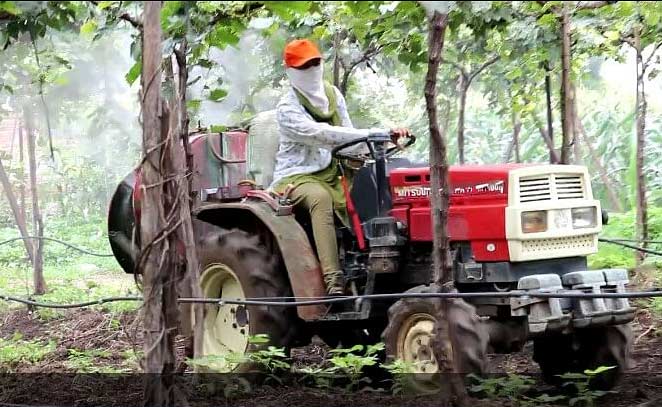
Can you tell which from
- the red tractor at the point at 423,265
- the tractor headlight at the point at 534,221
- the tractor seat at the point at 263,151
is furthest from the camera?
the tractor seat at the point at 263,151

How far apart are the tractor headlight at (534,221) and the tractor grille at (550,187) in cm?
9

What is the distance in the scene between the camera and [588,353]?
18.4 feet

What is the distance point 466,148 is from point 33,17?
53.8ft

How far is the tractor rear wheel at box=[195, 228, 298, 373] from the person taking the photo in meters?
5.99

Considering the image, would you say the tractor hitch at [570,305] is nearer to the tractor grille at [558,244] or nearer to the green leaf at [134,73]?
the tractor grille at [558,244]

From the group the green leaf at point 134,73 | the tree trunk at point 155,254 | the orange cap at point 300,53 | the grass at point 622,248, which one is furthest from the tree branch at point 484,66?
the tree trunk at point 155,254

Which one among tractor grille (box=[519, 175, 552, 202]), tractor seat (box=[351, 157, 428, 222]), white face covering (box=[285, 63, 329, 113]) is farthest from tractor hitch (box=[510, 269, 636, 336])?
white face covering (box=[285, 63, 329, 113])

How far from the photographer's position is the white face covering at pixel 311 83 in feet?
19.2

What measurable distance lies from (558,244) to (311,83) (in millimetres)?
1770

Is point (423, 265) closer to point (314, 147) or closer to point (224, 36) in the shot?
point (314, 147)

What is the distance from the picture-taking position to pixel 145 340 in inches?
165

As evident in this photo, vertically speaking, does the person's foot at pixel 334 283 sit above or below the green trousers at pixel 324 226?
below

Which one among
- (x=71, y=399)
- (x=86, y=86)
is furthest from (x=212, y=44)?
(x=86, y=86)

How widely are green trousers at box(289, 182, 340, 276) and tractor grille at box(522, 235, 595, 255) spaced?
1.19 metres
